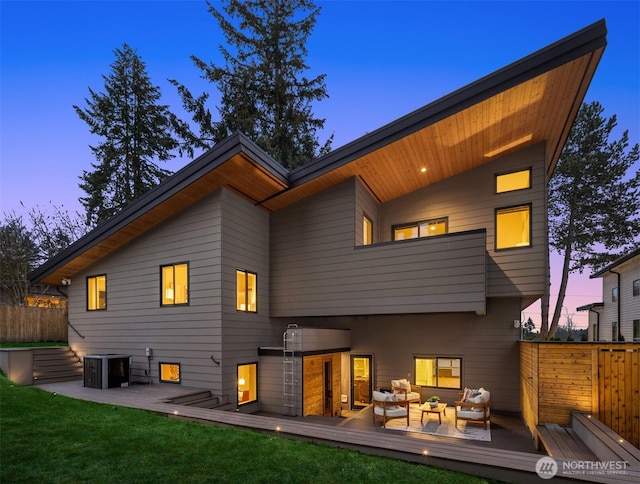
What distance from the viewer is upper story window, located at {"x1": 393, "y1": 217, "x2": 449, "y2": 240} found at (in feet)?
41.7

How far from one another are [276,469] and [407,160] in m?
8.95

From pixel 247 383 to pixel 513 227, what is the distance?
352 inches

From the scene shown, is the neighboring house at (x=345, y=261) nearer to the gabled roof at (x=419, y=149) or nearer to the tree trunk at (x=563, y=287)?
the gabled roof at (x=419, y=149)

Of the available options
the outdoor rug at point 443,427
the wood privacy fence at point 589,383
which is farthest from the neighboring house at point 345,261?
the wood privacy fence at point 589,383

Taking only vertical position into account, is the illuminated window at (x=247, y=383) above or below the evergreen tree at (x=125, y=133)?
below

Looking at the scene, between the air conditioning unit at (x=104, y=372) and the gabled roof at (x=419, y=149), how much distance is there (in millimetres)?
3534

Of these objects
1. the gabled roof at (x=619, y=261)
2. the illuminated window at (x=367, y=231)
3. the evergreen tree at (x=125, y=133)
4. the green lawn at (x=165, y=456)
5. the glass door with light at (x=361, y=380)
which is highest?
the evergreen tree at (x=125, y=133)

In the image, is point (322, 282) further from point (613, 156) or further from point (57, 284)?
point (613, 156)

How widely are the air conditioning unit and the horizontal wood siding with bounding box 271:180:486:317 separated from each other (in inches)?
179

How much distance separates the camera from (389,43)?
82.4ft

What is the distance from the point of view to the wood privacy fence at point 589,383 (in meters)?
7.00

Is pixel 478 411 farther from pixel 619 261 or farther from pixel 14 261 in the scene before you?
pixel 14 261

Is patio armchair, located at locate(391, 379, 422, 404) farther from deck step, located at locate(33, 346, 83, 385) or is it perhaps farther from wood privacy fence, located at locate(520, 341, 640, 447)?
deck step, located at locate(33, 346, 83, 385)

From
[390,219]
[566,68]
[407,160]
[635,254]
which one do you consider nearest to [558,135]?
[566,68]
